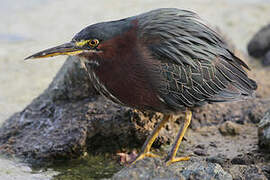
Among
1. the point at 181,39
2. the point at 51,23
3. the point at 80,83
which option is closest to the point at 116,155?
the point at 80,83

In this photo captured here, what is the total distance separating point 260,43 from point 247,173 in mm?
5460

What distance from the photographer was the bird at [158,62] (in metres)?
4.80

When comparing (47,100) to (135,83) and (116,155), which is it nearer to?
(116,155)

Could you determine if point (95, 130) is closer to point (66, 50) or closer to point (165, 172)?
point (66, 50)

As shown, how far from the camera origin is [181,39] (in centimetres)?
506

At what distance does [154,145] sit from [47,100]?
4.85 ft

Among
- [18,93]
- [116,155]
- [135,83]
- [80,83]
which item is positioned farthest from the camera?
[18,93]

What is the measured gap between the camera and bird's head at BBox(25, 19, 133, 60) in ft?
15.5

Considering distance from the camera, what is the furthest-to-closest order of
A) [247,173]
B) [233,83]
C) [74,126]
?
1. [74,126]
2. [233,83]
3. [247,173]

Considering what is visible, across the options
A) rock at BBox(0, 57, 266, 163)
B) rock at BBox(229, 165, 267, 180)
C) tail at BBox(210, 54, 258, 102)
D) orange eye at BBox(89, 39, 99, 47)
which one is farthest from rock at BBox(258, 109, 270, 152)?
orange eye at BBox(89, 39, 99, 47)

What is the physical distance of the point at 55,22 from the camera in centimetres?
1177

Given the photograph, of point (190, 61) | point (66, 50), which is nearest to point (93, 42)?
point (66, 50)

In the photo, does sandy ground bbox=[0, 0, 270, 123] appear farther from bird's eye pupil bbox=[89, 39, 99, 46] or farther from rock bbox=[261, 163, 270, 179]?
rock bbox=[261, 163, 270, 179]

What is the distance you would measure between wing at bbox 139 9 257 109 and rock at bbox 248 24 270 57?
4225 mm
